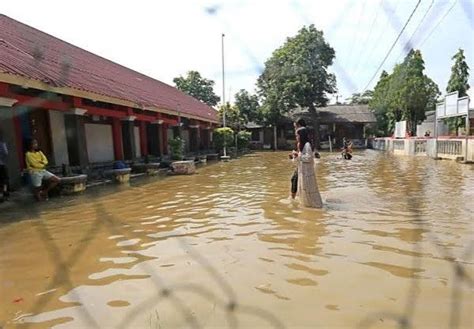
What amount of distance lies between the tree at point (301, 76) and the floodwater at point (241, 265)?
85.4 ft

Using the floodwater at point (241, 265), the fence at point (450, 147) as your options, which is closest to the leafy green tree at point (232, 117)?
the fence at point (450, 147)

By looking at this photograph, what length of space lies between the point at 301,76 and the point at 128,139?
21.0m

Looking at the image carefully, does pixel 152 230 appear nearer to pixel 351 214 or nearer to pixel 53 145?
pixel 351 214

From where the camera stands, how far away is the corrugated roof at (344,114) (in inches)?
1406

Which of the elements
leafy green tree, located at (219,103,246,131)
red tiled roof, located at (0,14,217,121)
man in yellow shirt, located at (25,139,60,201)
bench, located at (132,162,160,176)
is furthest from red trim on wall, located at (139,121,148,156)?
→ leafy green tree, located at (219,103,246,131)

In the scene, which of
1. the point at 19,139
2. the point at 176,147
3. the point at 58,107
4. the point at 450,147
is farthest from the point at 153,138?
the point at 450,147

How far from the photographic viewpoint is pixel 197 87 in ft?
153

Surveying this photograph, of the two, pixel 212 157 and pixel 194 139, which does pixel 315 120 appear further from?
pixel 212 157

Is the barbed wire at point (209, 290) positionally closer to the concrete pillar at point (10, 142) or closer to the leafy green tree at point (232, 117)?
the concrete pillar at point (10, 142)

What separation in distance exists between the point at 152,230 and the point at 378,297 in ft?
10.9

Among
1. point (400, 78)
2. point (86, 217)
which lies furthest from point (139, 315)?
point (400, 78)

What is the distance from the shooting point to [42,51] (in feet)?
37.9

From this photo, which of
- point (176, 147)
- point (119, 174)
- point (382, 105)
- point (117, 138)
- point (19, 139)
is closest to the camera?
point (19, 139)

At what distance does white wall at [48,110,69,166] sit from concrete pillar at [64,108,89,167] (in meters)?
0.16
